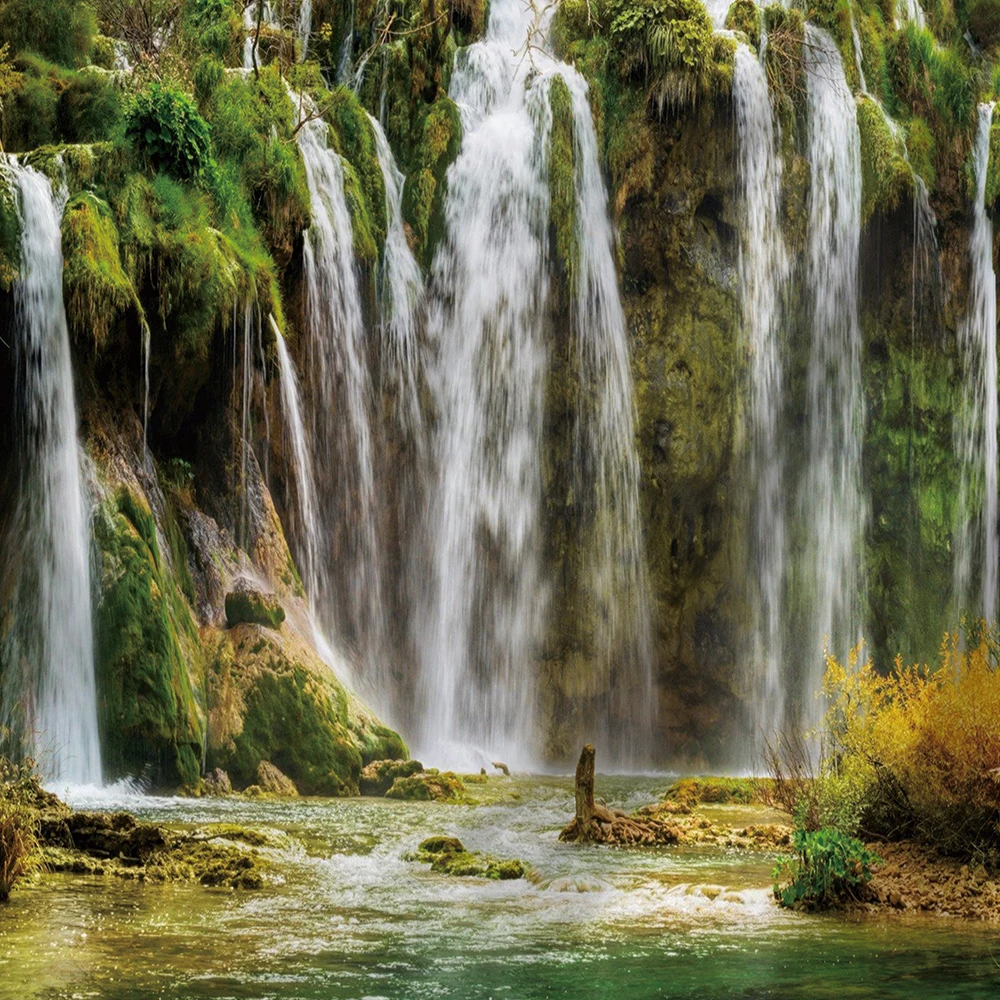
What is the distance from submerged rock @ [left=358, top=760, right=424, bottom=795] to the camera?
59.4ft

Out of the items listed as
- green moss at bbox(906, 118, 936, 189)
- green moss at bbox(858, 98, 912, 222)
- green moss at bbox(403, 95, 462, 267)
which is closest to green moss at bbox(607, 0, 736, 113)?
green moss at bbox(858, 98, 912, 222)

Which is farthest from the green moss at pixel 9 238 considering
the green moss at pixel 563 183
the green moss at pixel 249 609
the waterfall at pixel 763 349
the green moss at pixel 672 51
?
the waterfall at pixel 763 349

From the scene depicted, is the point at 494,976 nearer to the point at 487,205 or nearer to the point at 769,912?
the point at 769,912

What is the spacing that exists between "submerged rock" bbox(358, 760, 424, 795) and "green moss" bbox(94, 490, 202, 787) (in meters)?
2.27

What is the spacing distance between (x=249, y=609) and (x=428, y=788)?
367 cm

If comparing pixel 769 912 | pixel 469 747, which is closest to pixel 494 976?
pixel 769 912

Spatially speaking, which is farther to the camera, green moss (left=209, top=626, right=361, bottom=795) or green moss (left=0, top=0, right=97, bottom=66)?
green moss (left=0, top=0, right=97, bottom=66)

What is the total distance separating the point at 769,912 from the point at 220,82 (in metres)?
17.7

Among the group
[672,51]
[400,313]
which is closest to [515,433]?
[400,313]

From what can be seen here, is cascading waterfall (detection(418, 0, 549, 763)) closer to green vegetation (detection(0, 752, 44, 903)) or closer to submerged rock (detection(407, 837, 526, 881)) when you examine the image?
submerged rock (detection(407, 837, 526, 881))

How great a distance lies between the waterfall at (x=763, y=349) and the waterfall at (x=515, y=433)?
8.04 ft

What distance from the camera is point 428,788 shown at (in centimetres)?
1736

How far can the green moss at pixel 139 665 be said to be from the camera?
16469mm

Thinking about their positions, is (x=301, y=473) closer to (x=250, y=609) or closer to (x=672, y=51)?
(x=250, y=609)
